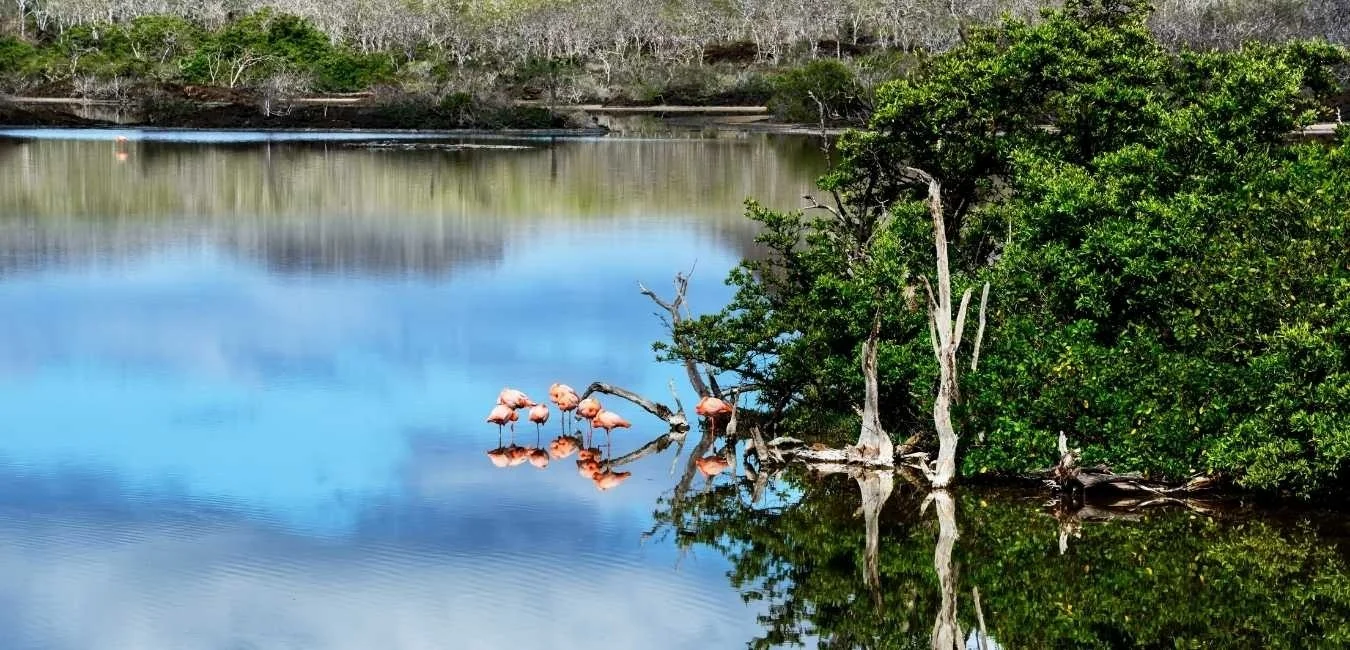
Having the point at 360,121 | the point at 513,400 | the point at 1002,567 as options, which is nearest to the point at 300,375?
the point at 513,400

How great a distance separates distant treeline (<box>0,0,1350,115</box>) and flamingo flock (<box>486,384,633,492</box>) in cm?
7612

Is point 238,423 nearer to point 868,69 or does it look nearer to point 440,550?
point 440,550

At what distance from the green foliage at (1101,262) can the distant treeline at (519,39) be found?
74516mm

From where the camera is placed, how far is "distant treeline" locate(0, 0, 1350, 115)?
12362 centimetres

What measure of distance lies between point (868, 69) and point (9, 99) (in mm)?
55983

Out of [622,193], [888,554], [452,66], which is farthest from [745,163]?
A: [452,66]

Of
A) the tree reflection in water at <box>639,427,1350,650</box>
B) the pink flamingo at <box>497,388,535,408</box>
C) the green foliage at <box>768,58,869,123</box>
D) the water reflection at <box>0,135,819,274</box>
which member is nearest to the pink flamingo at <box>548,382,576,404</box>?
the pink flamingo at <box>497,388,535,408</box>

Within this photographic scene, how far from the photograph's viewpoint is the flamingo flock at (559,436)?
22.7 meters

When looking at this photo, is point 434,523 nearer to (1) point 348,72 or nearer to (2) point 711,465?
(2) point 711,465

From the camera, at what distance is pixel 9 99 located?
371 ft

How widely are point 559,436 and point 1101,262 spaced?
7700 millimetres

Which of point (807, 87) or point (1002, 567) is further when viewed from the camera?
point (807, 87)

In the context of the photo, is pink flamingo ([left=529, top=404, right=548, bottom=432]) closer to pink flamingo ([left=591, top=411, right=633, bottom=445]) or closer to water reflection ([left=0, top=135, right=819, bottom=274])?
pink flamingo ([left=591, top=411, right=633, bottom=445])

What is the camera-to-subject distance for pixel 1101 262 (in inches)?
828
